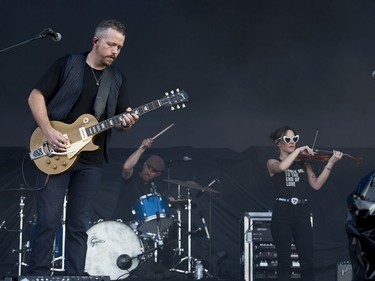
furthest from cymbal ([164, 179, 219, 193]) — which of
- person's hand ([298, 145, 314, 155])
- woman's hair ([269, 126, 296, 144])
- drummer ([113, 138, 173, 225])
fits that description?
person's hand ([298, 145, 314, 155])

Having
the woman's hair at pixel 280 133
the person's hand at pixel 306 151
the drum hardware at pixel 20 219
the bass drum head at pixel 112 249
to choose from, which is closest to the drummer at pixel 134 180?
the bass drum head at pixel 112 249

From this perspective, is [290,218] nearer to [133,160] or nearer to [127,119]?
[133,160]

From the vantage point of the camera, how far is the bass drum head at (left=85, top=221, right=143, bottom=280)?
8453 millimetres

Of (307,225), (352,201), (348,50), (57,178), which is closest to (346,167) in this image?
(348,50)

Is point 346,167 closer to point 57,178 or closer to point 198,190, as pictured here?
point 198,190

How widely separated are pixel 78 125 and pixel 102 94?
27cm

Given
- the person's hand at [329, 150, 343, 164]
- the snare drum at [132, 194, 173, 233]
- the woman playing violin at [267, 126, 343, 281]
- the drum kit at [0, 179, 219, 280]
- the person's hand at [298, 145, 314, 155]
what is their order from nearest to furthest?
the woman playing violin at [267, 126, 343, 281]
the person's hand at [298, 145, 314, 155]
the person's hand at [329, 150, 343, 164]
the drum kit at [0, 179, 219, 280]
the snare drum at [132, 194, 173, 233]

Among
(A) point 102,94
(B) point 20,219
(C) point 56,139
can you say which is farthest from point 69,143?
(B) point 20,219

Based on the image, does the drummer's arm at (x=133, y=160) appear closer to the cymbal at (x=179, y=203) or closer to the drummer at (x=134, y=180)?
the drummer at (x=134, y=180)

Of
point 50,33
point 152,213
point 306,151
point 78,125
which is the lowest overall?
point 152,213

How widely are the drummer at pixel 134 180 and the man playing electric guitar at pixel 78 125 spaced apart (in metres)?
3.95

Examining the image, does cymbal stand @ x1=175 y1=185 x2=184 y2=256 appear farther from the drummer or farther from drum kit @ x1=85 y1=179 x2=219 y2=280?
the drummer

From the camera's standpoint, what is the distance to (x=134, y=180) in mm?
9234

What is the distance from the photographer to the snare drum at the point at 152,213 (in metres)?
8.70
